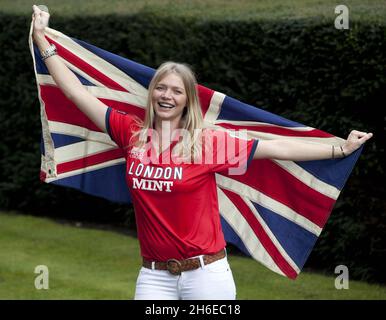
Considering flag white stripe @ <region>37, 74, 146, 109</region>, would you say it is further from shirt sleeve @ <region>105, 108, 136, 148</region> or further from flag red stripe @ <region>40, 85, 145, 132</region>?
shirt sleeve @ <region>105, 108, 136, 148</region>

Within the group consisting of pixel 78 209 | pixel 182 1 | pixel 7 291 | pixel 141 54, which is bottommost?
pixel 7 291

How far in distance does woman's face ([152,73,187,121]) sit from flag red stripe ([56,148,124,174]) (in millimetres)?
1088

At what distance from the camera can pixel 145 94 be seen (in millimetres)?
6816

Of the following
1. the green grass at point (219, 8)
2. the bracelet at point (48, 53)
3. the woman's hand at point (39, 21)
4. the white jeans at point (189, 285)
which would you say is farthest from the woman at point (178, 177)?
the green grass at point (219, 8)

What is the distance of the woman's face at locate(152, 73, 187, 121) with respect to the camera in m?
5.72

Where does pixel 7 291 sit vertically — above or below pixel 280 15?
below

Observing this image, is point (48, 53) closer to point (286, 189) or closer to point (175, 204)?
point (175, 204)

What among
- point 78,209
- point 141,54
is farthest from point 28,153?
point 141,54

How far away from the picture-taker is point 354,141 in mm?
5953

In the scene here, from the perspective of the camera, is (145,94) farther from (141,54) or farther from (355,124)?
(141,54)

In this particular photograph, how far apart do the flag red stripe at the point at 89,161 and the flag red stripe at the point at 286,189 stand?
2.66 ft

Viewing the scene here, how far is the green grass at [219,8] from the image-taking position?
33.7ft

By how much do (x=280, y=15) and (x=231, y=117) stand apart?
4.06 meters

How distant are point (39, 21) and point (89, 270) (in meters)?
4.99
